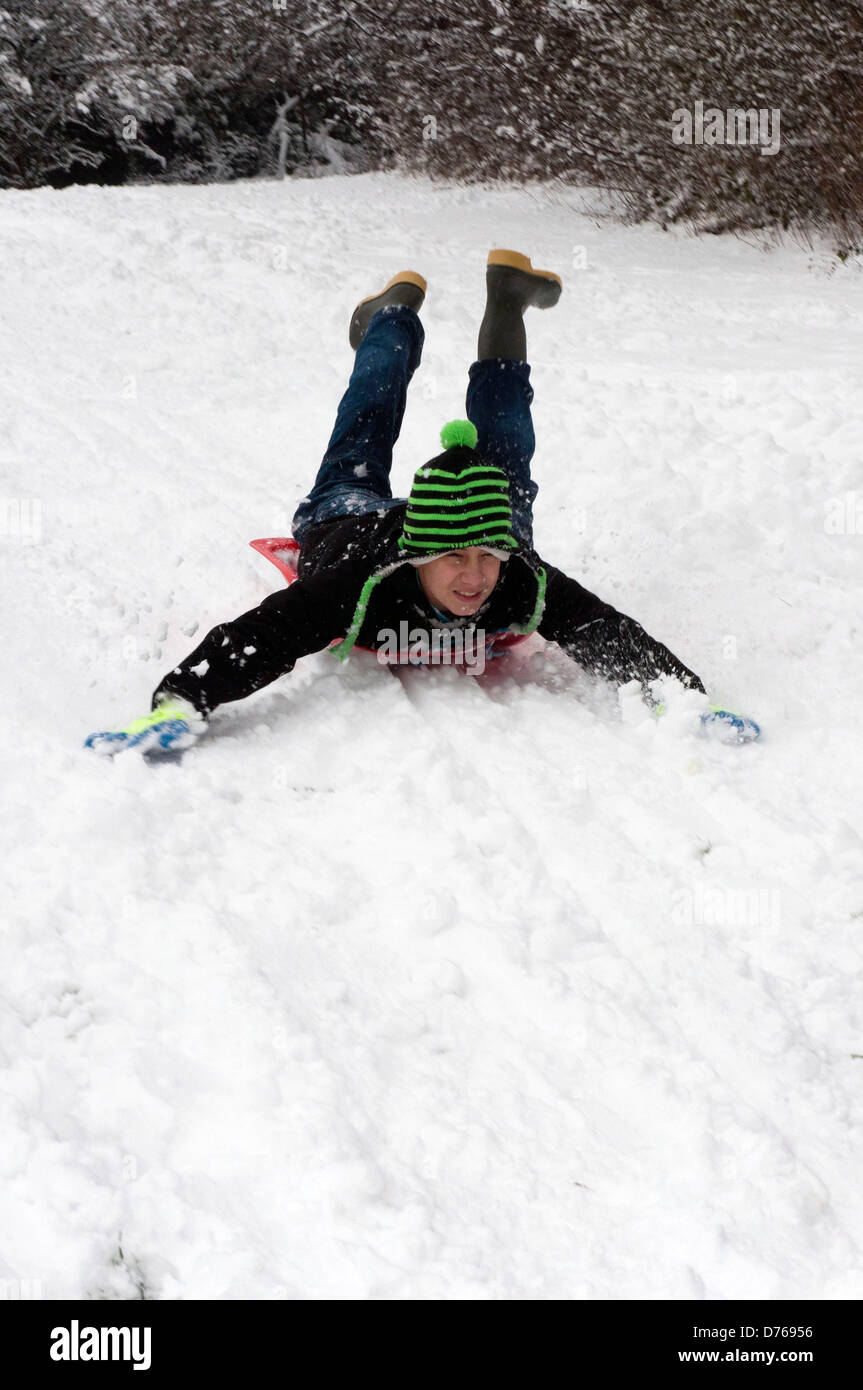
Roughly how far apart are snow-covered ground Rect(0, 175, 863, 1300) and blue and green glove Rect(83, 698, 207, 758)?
0.08 m

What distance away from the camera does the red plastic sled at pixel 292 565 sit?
312 centimetres

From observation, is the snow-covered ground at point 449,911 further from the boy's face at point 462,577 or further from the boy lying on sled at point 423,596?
the boy's face at point 462,577

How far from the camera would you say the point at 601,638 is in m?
3.01

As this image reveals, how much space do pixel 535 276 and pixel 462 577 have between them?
1635 mm

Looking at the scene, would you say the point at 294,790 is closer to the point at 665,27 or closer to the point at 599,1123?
the point at 599,1123

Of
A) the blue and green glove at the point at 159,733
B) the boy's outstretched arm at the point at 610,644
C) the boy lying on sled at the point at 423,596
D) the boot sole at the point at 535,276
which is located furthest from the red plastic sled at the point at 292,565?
the boot sole at the point at 535,276

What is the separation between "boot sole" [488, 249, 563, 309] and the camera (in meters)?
3.97

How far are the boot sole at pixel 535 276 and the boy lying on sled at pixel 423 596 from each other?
2.32 feet

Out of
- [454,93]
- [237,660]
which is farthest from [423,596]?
[454,93]

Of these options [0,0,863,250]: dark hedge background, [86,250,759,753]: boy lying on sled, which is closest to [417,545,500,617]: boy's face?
[86,250,759,753]: boy lying on sled

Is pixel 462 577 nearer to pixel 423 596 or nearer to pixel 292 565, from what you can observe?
pixel 423 596

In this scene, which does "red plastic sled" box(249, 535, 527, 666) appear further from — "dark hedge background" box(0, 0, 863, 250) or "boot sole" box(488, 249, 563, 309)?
"dark hedge background" box(0, 0, 863, 250)

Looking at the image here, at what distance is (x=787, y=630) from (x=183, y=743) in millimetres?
1841
